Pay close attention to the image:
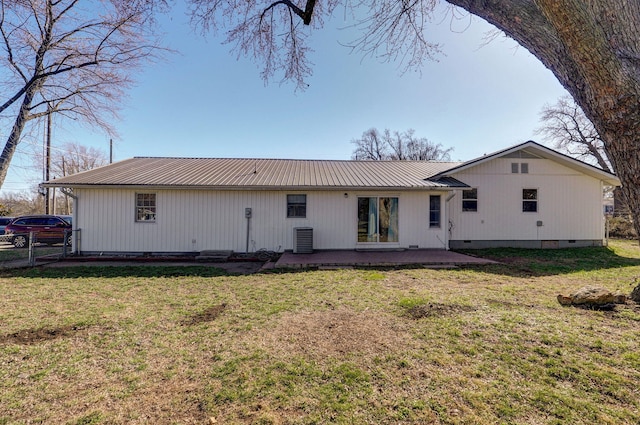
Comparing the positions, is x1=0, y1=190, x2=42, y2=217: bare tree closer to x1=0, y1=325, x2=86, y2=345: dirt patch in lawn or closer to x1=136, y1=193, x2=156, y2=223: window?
x1=136, y1=193, x2=156, y2=223: window

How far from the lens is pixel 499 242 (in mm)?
11391

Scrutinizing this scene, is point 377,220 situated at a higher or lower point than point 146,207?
lower

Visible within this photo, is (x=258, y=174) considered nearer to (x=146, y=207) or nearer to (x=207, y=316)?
(x=146, y=207)

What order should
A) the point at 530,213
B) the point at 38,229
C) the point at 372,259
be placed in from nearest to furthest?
the point at 372,259 → the point at 530,213 → the point at 38,229

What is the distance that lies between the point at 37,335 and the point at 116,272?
425 centimetres

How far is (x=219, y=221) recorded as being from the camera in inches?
388

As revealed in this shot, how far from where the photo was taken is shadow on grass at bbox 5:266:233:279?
711 centimetres

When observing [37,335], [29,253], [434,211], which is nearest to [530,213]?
[434,211]

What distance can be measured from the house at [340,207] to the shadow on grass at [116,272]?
187cm

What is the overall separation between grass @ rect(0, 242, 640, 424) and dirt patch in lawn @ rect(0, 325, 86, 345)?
25 millimetres

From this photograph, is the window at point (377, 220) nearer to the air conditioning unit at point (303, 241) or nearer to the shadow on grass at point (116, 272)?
the air conditioning unit at point (303, 241)

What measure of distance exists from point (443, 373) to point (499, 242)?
34.8ft

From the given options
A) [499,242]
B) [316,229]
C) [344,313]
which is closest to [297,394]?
[344,313]

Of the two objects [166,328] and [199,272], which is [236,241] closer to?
[199,272]
